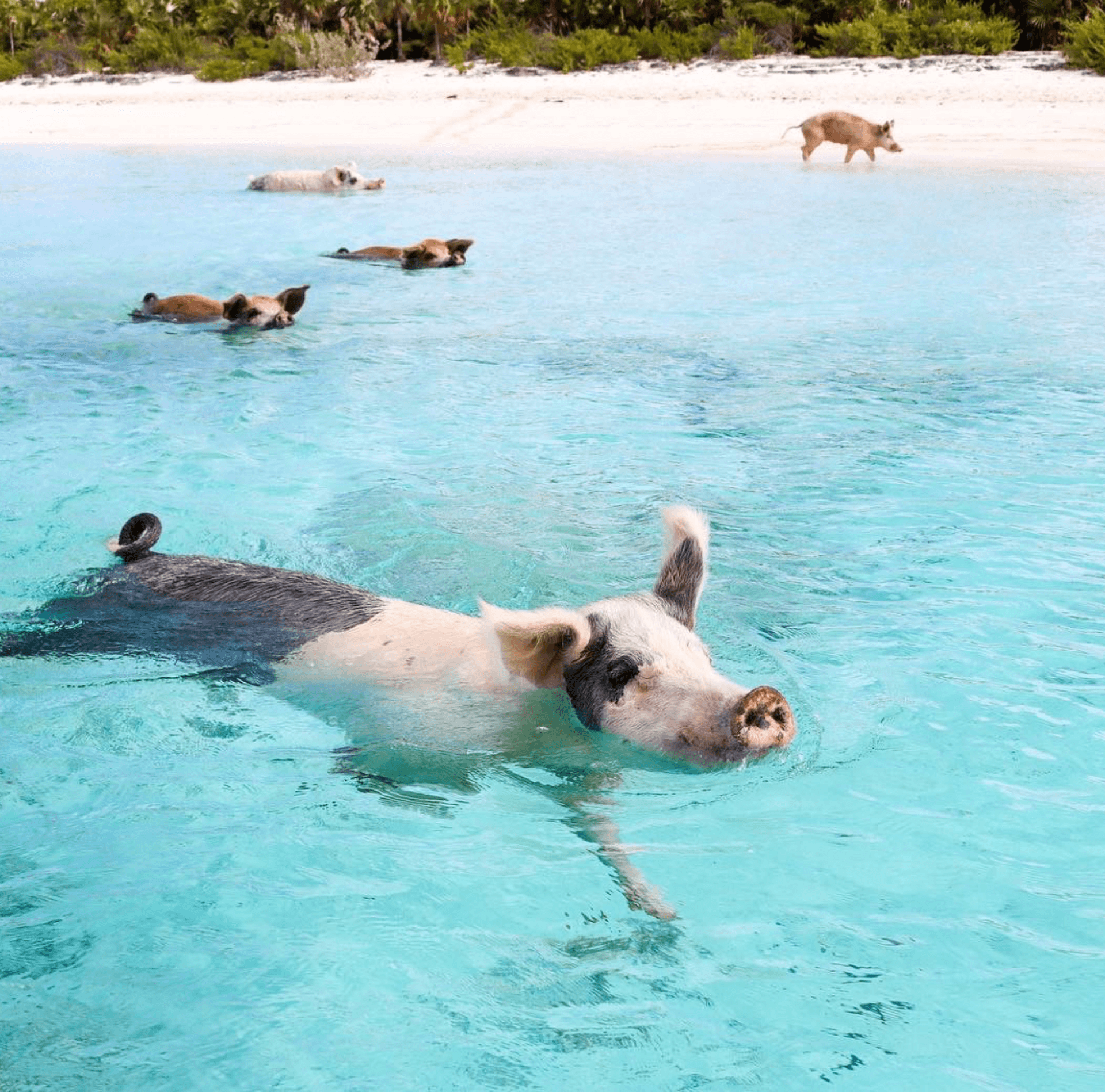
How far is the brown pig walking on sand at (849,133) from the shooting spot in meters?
21.7

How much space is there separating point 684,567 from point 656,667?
1.66ft

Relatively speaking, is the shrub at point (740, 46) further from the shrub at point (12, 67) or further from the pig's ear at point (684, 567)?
the pig's ear at point (684, 567)

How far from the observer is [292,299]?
441 inches

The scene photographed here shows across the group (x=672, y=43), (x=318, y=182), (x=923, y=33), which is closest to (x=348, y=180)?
(x=318, y=182)

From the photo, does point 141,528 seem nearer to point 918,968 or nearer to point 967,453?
point 918,968

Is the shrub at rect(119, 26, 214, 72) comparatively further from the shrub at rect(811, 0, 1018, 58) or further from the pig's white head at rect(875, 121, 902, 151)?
the pig's white head at rect(875, 121, 902, 151)

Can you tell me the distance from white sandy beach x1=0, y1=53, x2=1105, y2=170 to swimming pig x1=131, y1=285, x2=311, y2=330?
41.5 ft

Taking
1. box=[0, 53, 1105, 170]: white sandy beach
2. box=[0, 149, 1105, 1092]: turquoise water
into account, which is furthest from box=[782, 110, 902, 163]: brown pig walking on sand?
box=[0, 149, 1105, 1092]: turquoise water

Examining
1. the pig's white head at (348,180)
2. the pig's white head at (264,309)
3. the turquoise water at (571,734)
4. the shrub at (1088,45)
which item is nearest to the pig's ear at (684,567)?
the turquoise water at (571,734)

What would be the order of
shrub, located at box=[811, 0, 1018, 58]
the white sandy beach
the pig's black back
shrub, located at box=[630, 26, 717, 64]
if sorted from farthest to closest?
shrub, located at box=[630, 26, 717, 64] → shrub, located at box=[811, 0, 1018, 58] → the white sandy beach → the pig's black back

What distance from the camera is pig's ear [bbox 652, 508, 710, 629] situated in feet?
14.1

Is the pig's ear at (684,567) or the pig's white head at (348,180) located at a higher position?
the pig's white head at (348,180)

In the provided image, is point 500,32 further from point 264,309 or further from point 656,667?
point 656,667

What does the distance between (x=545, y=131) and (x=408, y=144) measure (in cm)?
266
